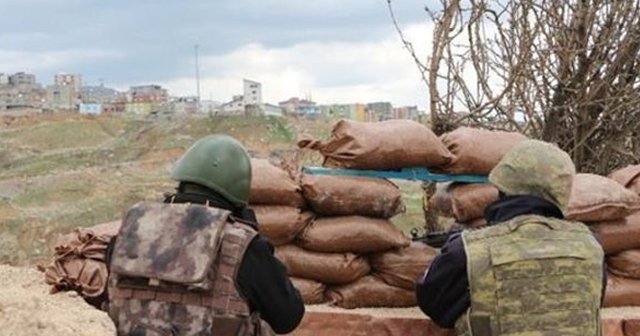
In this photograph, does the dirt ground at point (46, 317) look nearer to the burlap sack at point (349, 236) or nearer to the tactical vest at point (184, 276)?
the tactical vest at point (184, 276)

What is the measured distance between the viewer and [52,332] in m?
2.62

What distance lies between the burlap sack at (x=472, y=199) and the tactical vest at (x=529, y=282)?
111 centimetres

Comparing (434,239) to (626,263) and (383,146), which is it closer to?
(383,146)

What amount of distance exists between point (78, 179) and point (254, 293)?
82.4 ft

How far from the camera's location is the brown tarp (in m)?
3.65

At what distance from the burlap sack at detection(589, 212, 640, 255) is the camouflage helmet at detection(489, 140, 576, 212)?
1023mm

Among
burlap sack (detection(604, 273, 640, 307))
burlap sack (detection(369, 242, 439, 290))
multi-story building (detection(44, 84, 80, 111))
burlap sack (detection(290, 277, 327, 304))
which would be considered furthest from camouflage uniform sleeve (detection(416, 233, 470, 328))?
multi-story building (detection(44, 84, 80, 111))

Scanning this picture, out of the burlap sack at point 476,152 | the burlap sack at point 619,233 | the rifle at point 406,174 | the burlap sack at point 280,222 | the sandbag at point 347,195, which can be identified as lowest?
the burlap sack at point 619,233

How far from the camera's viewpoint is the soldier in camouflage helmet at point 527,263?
3.39m

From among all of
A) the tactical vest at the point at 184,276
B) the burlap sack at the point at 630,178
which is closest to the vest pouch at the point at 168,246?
the tactical vest at the point at 184,276

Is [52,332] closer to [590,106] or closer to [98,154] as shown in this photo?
[590,106]

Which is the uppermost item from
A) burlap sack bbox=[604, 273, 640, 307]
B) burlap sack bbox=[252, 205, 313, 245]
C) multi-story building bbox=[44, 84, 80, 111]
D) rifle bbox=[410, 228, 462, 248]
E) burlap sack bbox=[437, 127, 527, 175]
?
burlap sack bbox=[437, 127, 527, 175]

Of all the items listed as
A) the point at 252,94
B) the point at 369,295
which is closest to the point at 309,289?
the point at 369,295

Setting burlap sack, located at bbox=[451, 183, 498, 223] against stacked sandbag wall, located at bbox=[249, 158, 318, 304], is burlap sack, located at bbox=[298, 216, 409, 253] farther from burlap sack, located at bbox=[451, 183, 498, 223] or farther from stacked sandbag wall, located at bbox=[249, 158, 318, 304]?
burlap sack, located at bbox=[451, 183, 498, 223]
